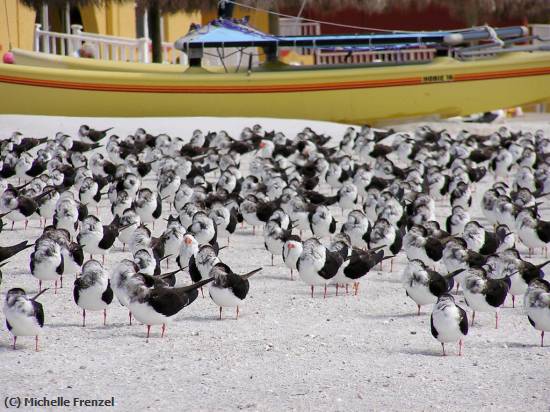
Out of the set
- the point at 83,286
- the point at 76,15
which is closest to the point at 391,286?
the point at 83,286

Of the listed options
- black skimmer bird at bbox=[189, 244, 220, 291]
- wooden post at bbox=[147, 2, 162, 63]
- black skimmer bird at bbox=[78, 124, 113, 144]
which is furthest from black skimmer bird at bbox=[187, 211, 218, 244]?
wooden post at bbox=[147, 2, 162, 63]

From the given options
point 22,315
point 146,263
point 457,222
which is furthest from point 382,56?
point 22,315

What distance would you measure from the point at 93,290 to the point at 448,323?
9.91 feet

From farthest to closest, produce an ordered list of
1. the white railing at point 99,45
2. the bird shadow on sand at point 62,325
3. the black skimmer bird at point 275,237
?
the white railing at point 99,45 → the black skimmer bird at point 275,237 → the bird shadow on sand at point 62,325

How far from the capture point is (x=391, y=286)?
1165cm

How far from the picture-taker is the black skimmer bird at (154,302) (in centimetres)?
942

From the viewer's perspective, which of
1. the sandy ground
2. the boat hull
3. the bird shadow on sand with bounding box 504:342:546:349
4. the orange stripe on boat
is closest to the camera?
the sandy ground

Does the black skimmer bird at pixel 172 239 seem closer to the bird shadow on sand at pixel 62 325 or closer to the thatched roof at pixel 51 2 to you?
the bird shadow on sand at pixel 62 325

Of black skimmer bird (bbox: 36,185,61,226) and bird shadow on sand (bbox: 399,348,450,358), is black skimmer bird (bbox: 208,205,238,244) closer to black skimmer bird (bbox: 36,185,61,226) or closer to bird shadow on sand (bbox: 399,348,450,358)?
black skimmer bird (bbox: 36,185,61,226)

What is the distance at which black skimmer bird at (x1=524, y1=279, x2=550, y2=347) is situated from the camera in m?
9.34

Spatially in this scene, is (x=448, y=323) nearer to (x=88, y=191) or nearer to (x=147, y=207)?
(x=147, y=207)

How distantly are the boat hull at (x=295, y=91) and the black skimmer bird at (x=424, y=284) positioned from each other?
1277 cm

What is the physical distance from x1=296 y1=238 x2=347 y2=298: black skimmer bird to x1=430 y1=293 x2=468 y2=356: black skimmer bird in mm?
2002

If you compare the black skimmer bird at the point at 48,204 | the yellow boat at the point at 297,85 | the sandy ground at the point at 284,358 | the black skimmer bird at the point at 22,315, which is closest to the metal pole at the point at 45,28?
the yellow boat at the point at 297,85
